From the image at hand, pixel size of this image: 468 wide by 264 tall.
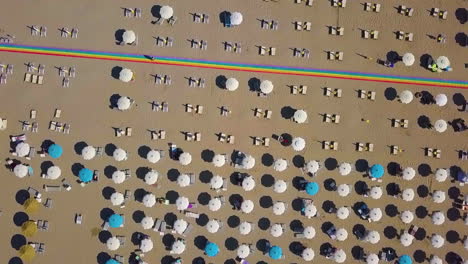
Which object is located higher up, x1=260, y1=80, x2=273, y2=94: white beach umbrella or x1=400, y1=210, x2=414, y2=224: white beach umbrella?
x1=260, y1=80, x2=273, y2=94: white beach umbrella

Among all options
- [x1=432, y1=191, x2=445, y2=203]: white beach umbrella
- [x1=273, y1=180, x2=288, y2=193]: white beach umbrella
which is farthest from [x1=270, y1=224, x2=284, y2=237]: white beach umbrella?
[x1=432, y1=191, x2=445, y2=203]: white beach umbrella

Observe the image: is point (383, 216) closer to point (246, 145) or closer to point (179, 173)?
point (246, 145)

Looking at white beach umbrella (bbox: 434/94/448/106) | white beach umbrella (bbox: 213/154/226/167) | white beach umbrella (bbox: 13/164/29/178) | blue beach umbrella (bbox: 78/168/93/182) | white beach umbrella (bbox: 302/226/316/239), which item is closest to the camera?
white beach umbrella (bbox: 13/164/29/178)

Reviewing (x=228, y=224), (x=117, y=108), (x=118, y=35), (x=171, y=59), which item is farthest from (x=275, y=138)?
(x=118, y=35)

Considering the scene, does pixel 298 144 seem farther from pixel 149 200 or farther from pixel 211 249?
pixel 149 200

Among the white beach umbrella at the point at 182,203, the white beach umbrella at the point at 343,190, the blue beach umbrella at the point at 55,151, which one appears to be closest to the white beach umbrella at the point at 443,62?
the white beach umbrella at the point at 343,190

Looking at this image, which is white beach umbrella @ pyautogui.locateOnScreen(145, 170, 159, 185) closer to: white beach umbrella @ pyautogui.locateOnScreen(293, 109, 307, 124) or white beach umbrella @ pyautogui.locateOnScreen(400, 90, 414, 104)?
white beach umbrella @ pyautogui.locateOnScreen(293, 109, 307, 124)

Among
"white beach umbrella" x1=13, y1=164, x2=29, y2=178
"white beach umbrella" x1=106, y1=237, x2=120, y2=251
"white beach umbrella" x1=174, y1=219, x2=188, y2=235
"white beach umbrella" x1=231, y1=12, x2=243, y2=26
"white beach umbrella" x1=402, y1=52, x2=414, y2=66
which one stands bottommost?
"white beach umbrella" x1=106, y1=237, x2=120, y2=251
